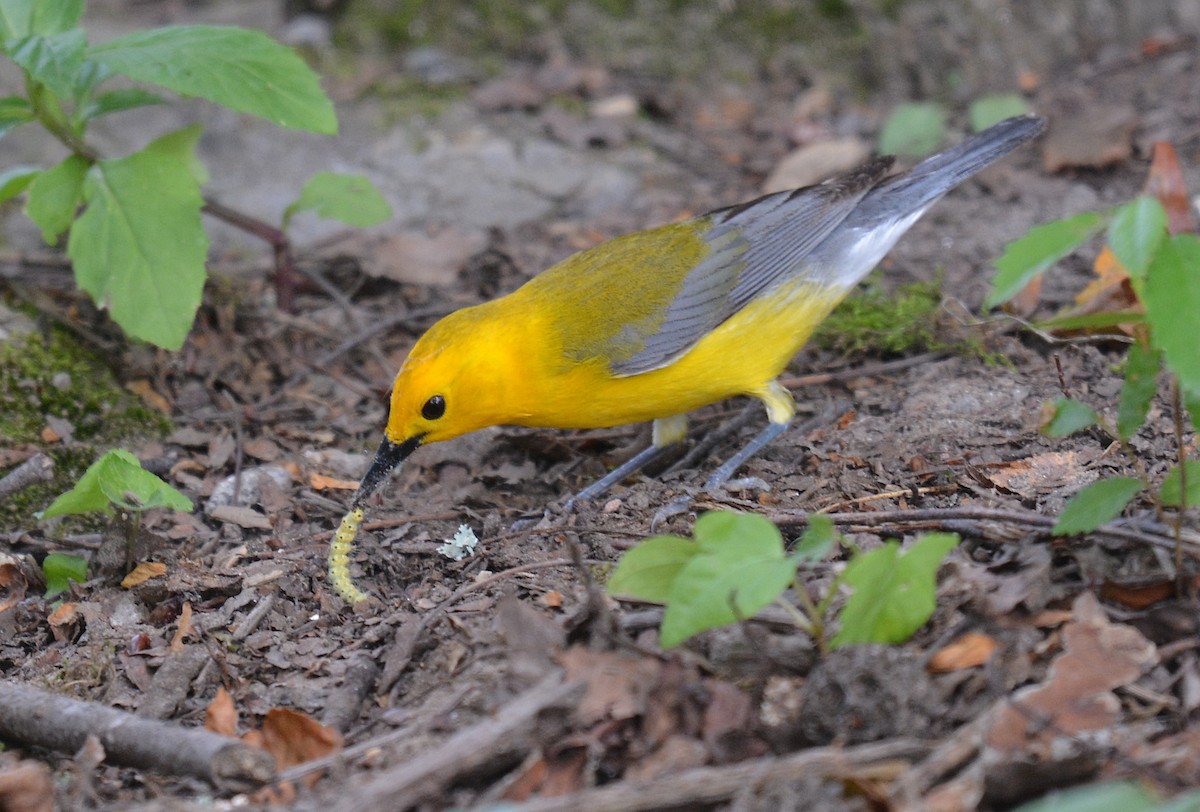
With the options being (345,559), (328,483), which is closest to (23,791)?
(345,559)

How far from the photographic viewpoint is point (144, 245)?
486 centimetres

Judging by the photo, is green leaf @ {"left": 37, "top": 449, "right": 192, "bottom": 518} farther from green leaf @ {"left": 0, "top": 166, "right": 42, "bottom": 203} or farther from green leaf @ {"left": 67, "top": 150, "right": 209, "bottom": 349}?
green leaf @ {"left": 0, "top": 166, "right": 42, "bottom": 203}

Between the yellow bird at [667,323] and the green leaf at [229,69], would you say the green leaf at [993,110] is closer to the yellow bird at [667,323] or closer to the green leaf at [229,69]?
the yellow bird at [667,323]

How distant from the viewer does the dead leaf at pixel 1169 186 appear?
18.0 ft

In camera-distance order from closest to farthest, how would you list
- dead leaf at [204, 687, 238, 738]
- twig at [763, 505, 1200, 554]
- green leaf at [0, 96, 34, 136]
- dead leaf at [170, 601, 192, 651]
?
twig at [763, 505, 1200, 554] < dead leaf at [204, 687, 238, 738] < dead leaf at [170, 601, 192, 651] < green leaf at [0, 96, 34, 136]

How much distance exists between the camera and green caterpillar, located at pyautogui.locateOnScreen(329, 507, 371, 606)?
13.4 ft

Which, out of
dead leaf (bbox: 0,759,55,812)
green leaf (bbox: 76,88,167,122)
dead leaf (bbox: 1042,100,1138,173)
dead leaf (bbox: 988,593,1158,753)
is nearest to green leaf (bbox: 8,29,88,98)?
green leaf (bbox: 76,88,167,122)

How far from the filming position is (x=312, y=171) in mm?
7684

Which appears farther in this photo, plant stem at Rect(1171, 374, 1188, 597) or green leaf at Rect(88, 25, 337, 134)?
green leaf at Rect(88, 25, 337, 134)

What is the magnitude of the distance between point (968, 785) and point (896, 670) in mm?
307

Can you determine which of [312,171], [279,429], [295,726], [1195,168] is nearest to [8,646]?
[295,726]

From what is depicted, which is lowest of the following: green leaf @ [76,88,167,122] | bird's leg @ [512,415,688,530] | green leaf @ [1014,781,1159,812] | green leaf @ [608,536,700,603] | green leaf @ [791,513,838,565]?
bird's leg @ [512,415,688,530]

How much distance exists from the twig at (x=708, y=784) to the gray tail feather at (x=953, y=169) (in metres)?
3.71

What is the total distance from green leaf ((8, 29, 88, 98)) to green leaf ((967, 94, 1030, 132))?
208 inches
